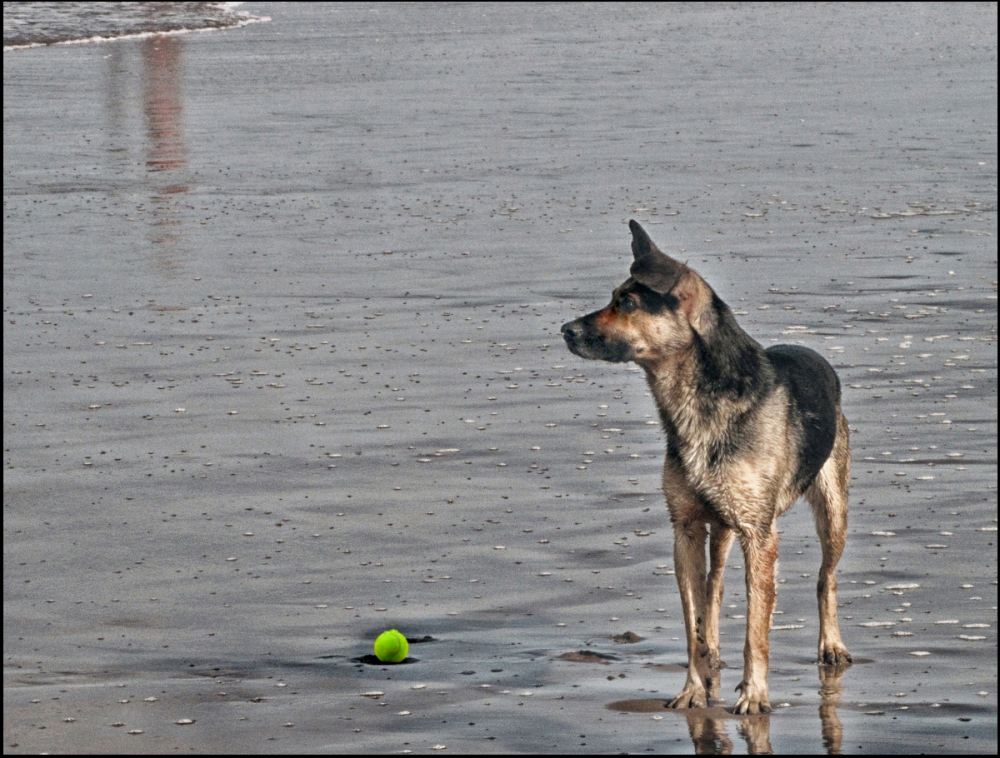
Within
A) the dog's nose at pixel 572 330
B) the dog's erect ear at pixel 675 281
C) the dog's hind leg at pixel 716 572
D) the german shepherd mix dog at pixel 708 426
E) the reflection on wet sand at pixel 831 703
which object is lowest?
the reflection on wet sand at pixel 831 703

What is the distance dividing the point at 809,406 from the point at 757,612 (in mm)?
924

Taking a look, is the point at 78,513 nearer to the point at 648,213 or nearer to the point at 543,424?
the point at 543,424

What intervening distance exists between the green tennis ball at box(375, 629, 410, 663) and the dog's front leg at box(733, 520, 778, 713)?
1479 mm

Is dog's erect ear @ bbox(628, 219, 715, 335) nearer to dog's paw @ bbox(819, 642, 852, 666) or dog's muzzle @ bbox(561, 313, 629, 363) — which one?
dog's muzzle @ bbox(561, 313, 629, 363)

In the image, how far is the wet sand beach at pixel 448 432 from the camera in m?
6.73

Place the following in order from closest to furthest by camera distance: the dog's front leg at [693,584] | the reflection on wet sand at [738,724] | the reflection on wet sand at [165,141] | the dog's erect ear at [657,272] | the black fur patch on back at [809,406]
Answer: the reflection on wet sand at [738,724], the dog's erect ear at [657,272], the dog's front leg at [693,584], the black fur patch on back at [809,406], the reflection on wet sand at [165,141]

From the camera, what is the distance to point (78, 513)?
9102 mm

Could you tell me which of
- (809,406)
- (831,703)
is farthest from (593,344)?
(831,703)

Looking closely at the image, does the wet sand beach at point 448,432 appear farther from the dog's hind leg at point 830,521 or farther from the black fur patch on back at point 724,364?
the black fur patch on back at point 724,364

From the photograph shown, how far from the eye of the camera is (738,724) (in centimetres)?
638

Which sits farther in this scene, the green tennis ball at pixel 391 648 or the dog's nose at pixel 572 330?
the green tennis ball at pixel 391 648

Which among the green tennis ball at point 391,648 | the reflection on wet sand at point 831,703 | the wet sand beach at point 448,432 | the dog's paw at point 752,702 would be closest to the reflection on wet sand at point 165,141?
the wet sand beach at point 448,432

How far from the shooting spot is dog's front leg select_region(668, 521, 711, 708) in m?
6.67

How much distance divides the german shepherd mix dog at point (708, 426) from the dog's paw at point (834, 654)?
0.54 m
